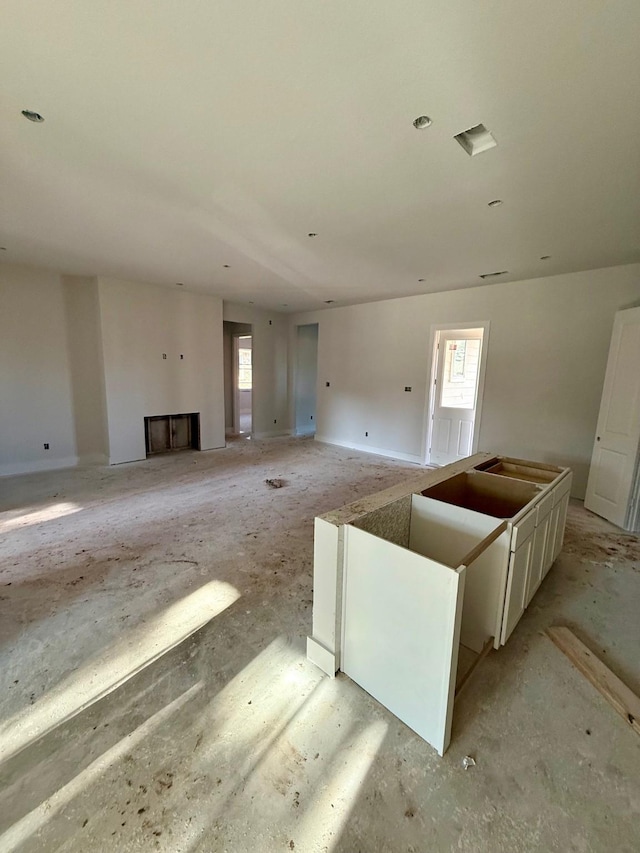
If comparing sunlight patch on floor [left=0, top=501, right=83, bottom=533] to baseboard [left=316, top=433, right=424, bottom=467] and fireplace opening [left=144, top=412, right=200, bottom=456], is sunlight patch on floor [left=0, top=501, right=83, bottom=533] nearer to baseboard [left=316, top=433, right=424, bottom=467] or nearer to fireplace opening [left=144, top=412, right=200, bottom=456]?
fireplace opening [left=144, top=412, right=200, bottom=456]

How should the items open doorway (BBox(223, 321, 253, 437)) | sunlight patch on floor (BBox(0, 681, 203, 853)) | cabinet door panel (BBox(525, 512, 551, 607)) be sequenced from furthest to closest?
1. open doorway (BBox(223, 321, 253, 437))
2. cabinet door panel (BBox(525, 512, 551, 607))
3. sunlight patch on floor (BBox(0, 681, 203, 853))

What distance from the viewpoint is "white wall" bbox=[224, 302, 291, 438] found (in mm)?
7359

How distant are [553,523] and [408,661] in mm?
1621

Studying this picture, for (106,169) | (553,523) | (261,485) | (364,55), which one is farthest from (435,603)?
(261,485)

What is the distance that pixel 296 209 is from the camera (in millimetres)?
2701

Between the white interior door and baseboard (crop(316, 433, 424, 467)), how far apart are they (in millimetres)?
2467

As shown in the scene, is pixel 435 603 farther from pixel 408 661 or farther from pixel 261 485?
pixel 261 485

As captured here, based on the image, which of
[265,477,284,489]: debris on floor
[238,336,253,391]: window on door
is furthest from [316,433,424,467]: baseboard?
[265,477,284,489]: debris on floor

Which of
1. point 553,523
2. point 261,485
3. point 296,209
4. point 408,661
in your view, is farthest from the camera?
point 261,485

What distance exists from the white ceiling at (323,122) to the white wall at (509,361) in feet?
2.89

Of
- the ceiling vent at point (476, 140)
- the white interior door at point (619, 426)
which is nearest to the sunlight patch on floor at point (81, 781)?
the ceiling vent at point (476, 140)

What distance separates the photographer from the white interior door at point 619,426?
3395 millimetres

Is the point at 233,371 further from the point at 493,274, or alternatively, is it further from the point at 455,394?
the point at 493,274

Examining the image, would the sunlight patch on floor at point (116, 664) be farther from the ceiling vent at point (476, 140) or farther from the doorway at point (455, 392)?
the doorway at point (455, 392)
